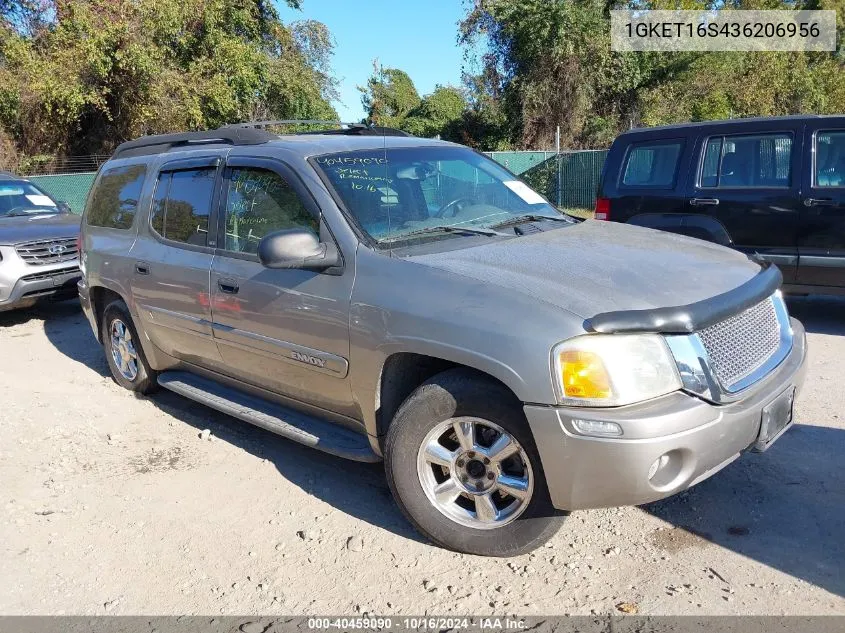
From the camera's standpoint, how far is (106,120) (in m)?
21.4

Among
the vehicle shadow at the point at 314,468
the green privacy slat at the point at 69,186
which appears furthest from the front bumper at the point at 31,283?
the green privacy slat at the point at 69,186

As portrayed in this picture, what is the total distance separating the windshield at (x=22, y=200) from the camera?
375 inches

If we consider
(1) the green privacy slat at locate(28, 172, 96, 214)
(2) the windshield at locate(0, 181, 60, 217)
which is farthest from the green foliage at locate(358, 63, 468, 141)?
(2) the windshield at locate(0, 181, 60, 217)

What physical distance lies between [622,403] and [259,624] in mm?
1659

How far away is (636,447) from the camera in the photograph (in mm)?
2693

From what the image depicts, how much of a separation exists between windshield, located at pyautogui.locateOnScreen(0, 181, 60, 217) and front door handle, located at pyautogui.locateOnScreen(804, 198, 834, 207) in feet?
29.7

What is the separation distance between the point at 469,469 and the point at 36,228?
7.61 meters

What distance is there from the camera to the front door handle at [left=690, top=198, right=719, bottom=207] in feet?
22.6

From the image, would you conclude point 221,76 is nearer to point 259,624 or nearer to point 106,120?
point 106,120

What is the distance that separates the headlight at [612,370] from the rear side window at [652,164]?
4817 millimetres

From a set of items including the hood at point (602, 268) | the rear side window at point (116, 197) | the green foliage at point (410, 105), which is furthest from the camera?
the green foliage at point (410, 105)

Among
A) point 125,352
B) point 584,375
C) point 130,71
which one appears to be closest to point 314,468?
point 584,375

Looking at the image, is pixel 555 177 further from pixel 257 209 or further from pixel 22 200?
pixel 257 209

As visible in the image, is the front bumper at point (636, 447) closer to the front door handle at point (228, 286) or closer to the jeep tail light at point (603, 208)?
the front door handle at point (228, 286)
